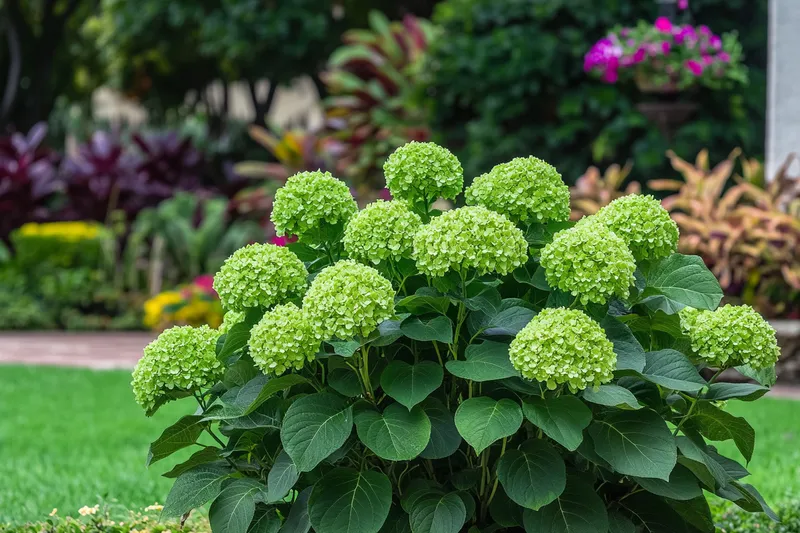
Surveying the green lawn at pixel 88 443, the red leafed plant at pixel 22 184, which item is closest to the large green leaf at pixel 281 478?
the green lawn at pixel 88 443

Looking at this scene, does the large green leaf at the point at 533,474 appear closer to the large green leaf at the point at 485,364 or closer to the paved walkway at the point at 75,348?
the large green leaf at the point at 485,364

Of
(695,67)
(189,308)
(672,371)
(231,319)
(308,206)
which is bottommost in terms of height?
(189,308)

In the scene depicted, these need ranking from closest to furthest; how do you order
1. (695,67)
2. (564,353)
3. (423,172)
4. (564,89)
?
(564,353) → (423,172) → (695,67) → (564,89)

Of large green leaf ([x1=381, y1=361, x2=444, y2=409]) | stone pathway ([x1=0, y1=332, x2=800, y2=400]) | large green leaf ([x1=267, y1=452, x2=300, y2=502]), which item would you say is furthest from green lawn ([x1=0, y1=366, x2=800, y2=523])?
large green leaf ([x1=381, y1=361, x2=444, y2=409])

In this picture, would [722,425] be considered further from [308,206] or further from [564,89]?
[564,89]

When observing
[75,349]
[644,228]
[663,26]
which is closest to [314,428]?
[644,228]

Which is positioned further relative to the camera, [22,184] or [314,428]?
[22,184]

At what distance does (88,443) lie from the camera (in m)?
5.65

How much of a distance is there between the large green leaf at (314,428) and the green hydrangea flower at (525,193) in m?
0.60

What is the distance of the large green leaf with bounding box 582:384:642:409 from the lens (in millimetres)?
2043

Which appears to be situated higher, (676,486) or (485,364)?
(485,364)

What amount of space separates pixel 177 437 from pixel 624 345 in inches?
40.4

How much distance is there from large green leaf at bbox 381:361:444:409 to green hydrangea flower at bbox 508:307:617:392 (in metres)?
0.19

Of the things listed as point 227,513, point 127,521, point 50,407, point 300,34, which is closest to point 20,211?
point 300,34
